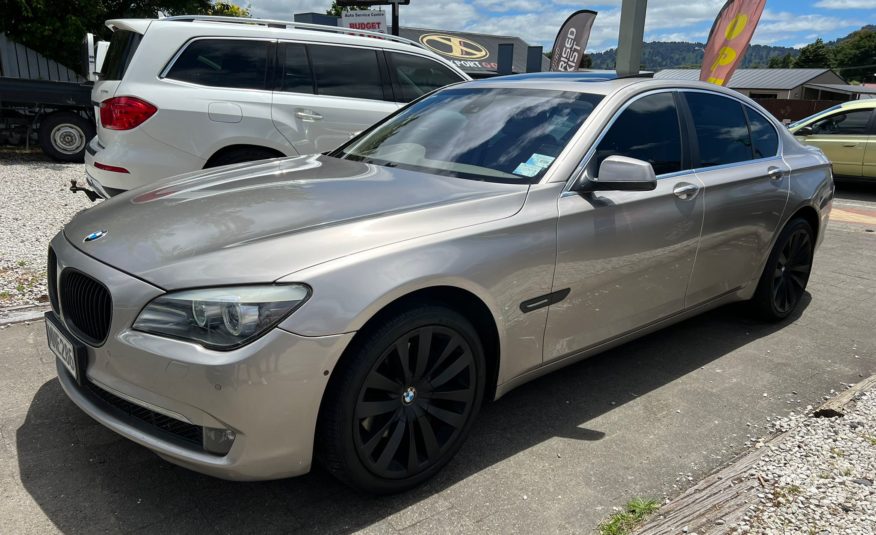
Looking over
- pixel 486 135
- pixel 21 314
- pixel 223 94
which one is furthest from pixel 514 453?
pixel 223 94

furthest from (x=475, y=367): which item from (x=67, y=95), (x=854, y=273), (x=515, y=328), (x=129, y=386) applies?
(x=67, y=95)

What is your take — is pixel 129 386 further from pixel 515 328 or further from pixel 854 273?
pixel 854 273

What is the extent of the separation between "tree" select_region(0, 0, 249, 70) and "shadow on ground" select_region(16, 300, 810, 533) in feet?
37.1

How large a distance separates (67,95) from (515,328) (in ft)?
34.7

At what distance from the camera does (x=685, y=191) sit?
142 inches

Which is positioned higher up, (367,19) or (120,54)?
(367,19)

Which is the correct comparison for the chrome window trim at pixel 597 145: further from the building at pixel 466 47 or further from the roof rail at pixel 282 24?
the building at pixel 466 47

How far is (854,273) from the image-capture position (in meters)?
6.37

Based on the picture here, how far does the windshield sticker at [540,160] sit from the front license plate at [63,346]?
2.07 meters

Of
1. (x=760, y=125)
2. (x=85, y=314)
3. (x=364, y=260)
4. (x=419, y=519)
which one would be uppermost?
(x=760, y=125)

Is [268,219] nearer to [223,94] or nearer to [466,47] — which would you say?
[223,94]

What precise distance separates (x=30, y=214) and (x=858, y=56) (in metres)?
130

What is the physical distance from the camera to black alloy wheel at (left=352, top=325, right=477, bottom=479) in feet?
8.00

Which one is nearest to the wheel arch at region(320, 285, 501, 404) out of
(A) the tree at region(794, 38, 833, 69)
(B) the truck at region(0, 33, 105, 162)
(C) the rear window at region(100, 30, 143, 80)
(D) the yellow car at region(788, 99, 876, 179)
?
(C) the rear window at region(100, 30, 143, 80)
